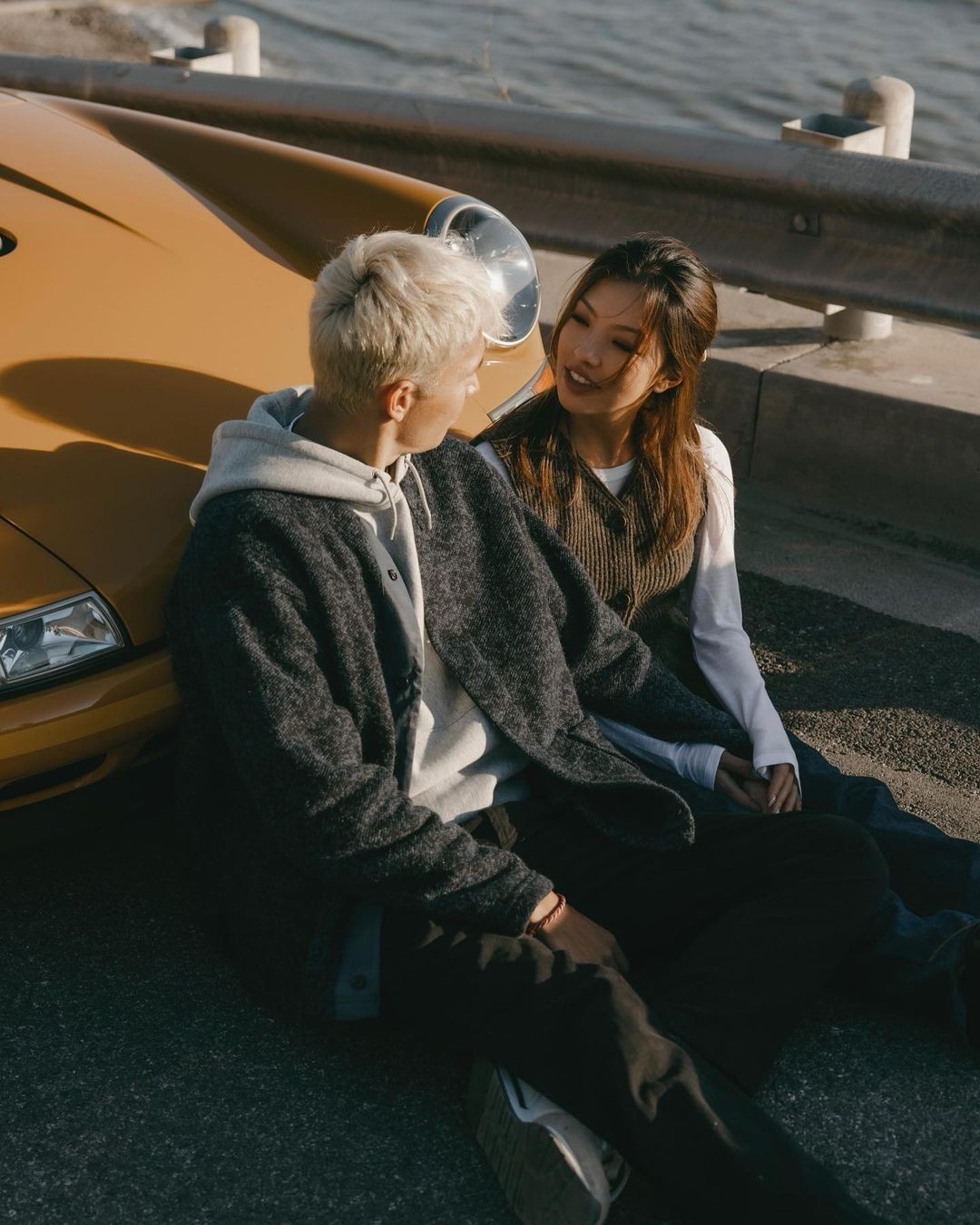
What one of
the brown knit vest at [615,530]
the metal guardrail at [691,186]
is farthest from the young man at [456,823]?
the metal guardrail at [691,186]

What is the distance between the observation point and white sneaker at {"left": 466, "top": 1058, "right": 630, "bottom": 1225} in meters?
1.96

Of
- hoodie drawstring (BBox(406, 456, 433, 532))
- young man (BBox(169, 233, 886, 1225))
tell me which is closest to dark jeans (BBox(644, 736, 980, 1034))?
young man (BBox(169, 233, 886, 1225))

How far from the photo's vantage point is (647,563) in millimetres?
2855

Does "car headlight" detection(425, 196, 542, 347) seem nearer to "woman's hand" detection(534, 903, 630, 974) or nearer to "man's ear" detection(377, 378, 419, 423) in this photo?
"man's ear" detection(377, 378, 419, 423)

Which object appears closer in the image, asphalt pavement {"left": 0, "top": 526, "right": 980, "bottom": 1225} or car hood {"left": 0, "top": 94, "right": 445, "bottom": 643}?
asphalt pavement {"left": 0, "top": 526, "right": 980, "bottom": 1225}

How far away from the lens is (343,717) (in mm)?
2199

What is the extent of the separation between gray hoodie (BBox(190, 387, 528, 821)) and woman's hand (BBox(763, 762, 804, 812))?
0.48 metres

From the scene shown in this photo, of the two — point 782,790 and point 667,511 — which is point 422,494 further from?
point 782,790

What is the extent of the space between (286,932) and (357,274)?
0.98 metres

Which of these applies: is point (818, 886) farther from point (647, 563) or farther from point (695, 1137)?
point (647, 563)

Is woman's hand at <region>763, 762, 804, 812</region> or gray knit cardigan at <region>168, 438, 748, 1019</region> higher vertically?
gray knit cardigan at <region>168, 438, 748, 1019</region>

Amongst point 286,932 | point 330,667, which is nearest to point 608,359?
point 330,667

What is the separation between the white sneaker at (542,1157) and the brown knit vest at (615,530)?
3.33ft

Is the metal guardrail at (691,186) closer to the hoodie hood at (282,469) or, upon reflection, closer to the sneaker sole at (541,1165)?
the hoodie hood at (282,469)
